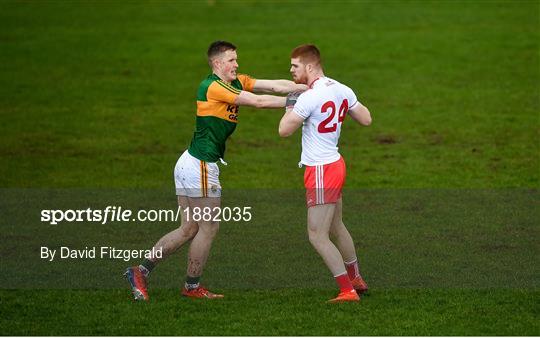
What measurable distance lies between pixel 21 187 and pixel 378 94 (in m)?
10.8

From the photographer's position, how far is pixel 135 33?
1410 inches

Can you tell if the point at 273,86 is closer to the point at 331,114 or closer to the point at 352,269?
the point at 331,114

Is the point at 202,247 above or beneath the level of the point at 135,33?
beneath

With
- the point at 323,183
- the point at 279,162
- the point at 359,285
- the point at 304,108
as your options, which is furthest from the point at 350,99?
the point at 279,162

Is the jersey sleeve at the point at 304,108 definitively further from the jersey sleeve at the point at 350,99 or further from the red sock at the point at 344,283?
the red sock at the point at 344,283

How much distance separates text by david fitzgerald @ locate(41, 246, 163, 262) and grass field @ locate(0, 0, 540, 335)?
0.92ft

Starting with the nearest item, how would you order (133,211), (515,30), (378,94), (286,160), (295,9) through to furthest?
(133,211), (286,160), (378,94), (515,30), (295,9)

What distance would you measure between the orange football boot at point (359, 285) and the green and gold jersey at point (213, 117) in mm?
2046

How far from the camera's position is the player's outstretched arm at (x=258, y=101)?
12945 mm

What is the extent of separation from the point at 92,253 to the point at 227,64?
4.09 metres

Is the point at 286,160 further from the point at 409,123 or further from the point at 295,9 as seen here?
the point at 295,9

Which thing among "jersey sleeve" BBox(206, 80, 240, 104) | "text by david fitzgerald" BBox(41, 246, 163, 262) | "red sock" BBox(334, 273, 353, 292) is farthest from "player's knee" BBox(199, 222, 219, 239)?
"text by david fitzgerald" BBox(41, 246, 163, 262)

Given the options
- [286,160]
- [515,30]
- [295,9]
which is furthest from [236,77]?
[295,9]

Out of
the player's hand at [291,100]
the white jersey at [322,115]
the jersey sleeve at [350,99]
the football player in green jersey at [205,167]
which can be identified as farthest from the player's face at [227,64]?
the jersey sleeve at [350,99]
